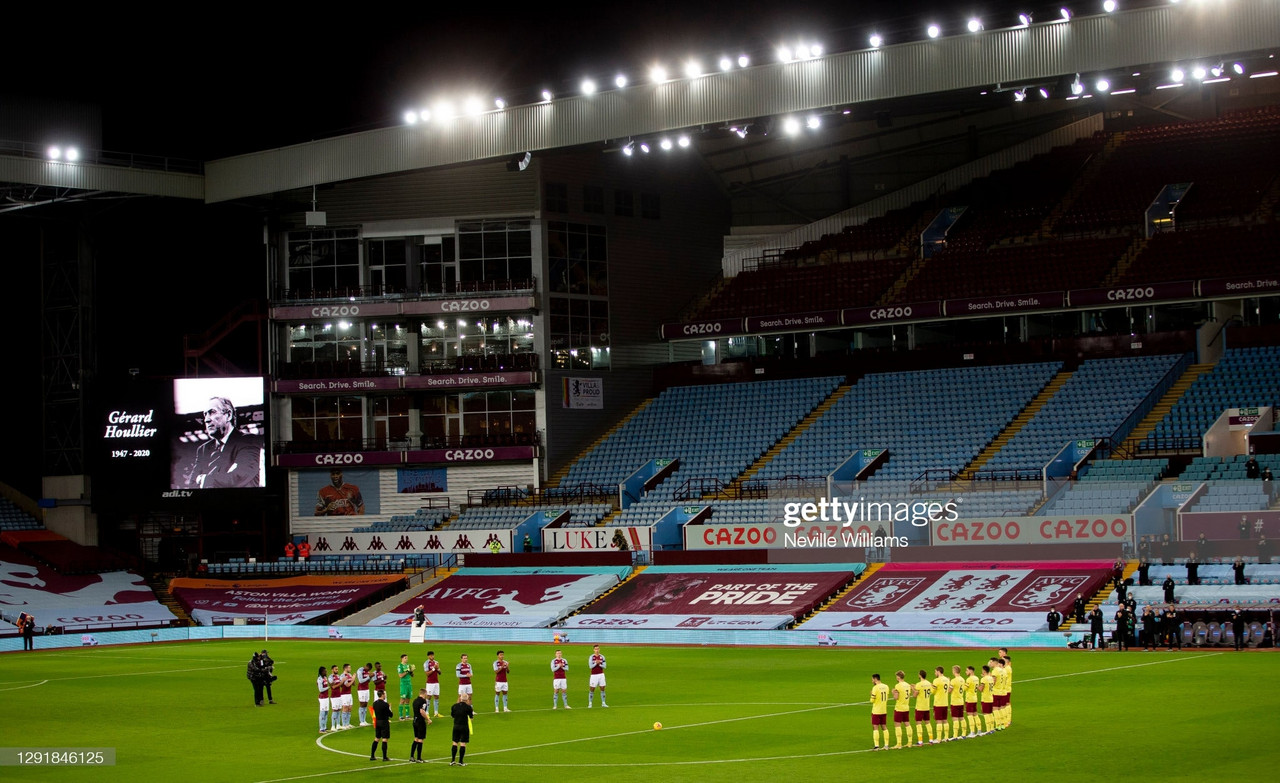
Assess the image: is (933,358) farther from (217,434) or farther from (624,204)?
(217,434)

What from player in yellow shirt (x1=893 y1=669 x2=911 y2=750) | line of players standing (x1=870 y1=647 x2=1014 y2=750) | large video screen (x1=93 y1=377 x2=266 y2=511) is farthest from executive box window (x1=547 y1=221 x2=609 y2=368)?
player in yellow shirt (x1=893 y1=669 x2=911 y2=750)

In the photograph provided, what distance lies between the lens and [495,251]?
62875 millimetres

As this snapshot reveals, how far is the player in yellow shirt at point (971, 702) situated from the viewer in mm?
24453

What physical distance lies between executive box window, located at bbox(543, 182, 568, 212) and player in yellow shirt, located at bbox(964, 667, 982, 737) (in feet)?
134

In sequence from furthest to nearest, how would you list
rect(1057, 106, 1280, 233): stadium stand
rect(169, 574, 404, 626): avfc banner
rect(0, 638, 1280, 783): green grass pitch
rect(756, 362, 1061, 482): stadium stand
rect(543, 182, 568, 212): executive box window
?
1. rect(543, 182, 568, 212): executive box window
2. rect(1057, 106, 1280, 233): stadium stand
3. rect(169, 574, 404, 626): avfc banner
4. rect(756, 362, 1061, 482): stadium stand
5. rect(0, 638, 1280, 783): green grass pitch

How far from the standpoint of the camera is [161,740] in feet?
93.2

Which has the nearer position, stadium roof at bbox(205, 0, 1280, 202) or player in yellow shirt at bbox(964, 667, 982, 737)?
player in yellow shirt at bbox(964, 667, 982, 737)

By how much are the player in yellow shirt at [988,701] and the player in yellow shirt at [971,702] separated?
13 centimetres

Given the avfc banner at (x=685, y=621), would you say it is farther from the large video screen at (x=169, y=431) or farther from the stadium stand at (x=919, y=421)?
the large video screen at (x=169, y=431)

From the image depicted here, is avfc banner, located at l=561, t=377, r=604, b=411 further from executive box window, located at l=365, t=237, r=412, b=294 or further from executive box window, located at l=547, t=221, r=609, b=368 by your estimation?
executive box window, located at l=365, t=237, r=412, b=294

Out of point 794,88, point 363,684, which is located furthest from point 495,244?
point 363,684

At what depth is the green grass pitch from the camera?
73.4ft

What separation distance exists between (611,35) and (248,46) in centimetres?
1516

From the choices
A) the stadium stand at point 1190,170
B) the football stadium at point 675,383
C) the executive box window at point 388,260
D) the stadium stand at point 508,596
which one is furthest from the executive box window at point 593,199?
the stadium stand at point 1190,170
